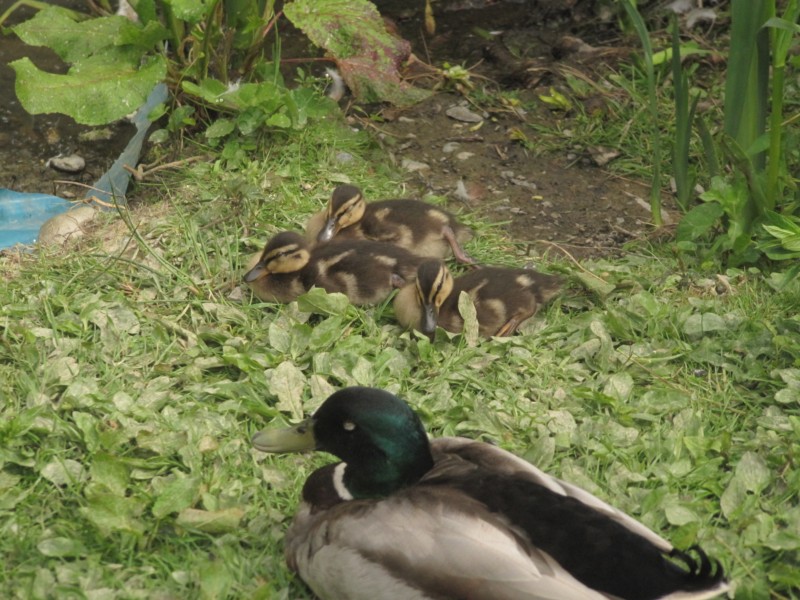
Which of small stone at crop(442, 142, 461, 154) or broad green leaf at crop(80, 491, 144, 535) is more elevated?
broad green leaf at crop(80, 491, 144, 535)

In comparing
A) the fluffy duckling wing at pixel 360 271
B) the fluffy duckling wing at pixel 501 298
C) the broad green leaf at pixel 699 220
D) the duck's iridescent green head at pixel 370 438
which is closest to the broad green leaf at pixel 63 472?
the duck's iridescent green head at pixel 370 438

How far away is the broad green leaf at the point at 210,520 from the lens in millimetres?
2980

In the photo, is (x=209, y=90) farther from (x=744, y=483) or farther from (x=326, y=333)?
(x=744, y=483)

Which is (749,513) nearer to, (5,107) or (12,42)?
(5,107)

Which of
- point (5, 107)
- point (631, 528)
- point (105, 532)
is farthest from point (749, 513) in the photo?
point (5, 107)

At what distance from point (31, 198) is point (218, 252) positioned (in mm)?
1023

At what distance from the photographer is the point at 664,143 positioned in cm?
514

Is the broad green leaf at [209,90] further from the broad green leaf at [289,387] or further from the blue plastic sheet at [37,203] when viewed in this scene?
the broad green leaf at [289,387]

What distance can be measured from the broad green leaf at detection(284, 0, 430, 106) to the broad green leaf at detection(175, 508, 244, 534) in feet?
7.91

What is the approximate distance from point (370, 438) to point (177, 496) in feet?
2.05

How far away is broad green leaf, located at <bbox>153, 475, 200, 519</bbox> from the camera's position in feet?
9.78

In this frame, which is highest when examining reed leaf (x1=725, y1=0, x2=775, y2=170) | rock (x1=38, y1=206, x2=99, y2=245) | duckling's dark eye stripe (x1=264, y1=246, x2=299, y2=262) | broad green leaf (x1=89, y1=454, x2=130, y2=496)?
reed leaf (x1=725, y1=0, x2=775, y2=170)

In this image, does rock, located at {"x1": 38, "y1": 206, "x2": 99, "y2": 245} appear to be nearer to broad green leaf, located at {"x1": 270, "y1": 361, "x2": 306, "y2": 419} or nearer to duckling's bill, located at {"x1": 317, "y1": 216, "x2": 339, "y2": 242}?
duckling's bill, located at {"x1": 317, "y1": 216, "x2": 339, "y2": 242}

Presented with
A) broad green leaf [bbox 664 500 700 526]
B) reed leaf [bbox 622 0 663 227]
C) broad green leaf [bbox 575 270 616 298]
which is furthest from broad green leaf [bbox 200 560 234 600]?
reed leaf [bbox 622 0 663 227]
